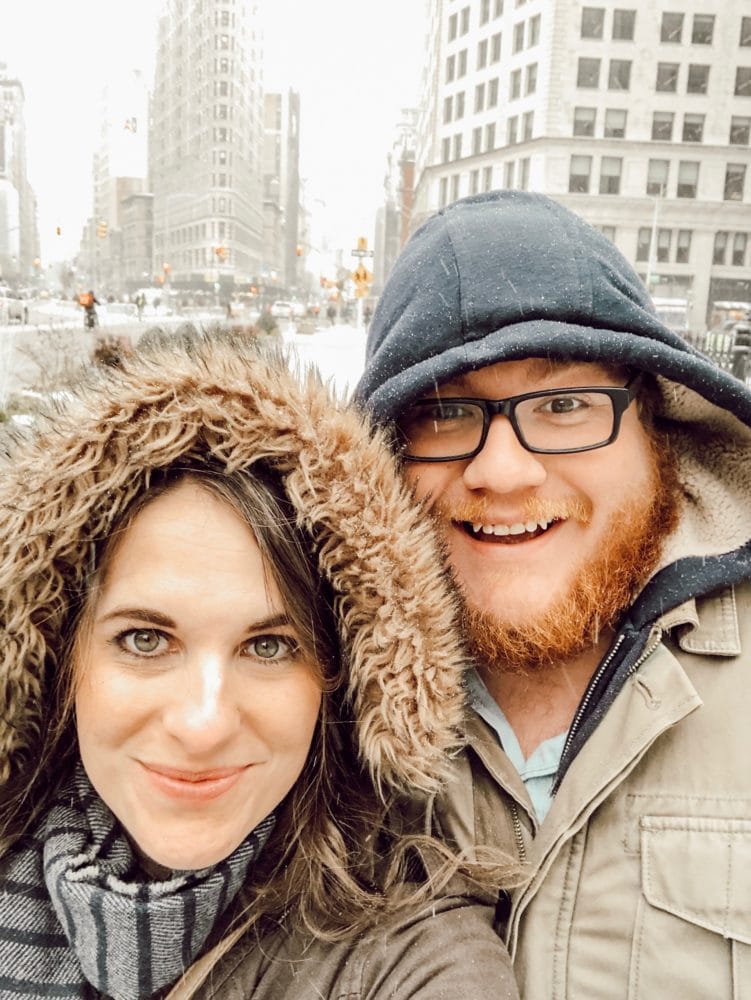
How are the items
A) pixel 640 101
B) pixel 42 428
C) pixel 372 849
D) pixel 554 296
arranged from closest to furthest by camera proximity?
pixel 42 428, pixel 372 849, pixel 554 296, pixel 640 101

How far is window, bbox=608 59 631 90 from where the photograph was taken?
35281 millimetres

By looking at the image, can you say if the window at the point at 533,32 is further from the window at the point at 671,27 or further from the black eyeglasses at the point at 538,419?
the black eyeglasses at the point at 538,419

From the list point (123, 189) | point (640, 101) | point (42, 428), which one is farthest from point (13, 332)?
point (640, 101)

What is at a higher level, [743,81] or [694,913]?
[743,81]

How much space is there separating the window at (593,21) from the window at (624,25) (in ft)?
1.95

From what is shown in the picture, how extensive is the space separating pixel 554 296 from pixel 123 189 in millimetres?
35755

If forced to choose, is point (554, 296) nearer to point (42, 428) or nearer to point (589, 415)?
point (589, 415)

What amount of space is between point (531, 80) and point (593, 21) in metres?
3.99

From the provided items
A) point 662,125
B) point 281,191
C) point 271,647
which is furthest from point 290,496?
point 281,191

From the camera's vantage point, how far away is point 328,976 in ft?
4.39

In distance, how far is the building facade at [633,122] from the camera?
33750mm

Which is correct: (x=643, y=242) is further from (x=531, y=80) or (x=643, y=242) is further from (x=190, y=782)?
(x=190, y=782)

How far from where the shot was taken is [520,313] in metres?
1.62

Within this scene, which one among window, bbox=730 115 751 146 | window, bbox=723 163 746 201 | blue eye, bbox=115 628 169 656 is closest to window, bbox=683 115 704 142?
window, bbox=730 115 751 146
